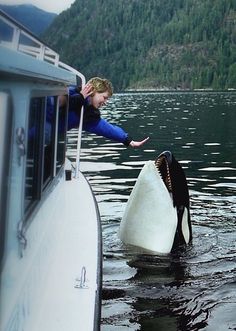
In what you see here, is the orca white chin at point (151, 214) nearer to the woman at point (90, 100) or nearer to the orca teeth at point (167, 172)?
the orca teeth at point (167, 172)

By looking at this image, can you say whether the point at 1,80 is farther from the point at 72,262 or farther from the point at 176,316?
the point at 176,316

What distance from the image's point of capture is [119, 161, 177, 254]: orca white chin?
871cm

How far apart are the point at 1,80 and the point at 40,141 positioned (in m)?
1.31

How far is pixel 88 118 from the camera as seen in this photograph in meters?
8.64

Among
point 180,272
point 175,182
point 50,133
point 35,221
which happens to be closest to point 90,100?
point 175,182

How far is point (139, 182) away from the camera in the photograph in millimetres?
8852

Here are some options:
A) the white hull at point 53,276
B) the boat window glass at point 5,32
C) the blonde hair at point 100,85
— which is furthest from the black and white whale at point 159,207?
the boat window glass at point 5,32

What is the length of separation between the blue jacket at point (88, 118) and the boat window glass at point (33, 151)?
11.5 ft

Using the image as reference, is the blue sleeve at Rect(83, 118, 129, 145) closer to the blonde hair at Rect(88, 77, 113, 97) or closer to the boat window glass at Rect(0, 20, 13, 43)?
the blonde hair at Rect(88, 77, 113, 97)

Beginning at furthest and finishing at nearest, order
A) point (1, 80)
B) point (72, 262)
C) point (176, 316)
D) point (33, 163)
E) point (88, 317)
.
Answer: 1. point (176, 316)
2. point (72, 262)
3. point (88, 317)
4. point (33, 163)
5. point (1, 80)

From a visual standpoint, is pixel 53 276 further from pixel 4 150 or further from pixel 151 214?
pixel 151 214

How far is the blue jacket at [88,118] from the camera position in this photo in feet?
26.2

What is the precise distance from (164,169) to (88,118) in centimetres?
134

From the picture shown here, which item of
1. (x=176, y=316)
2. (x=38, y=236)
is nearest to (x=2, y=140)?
(x=38, y=236)
